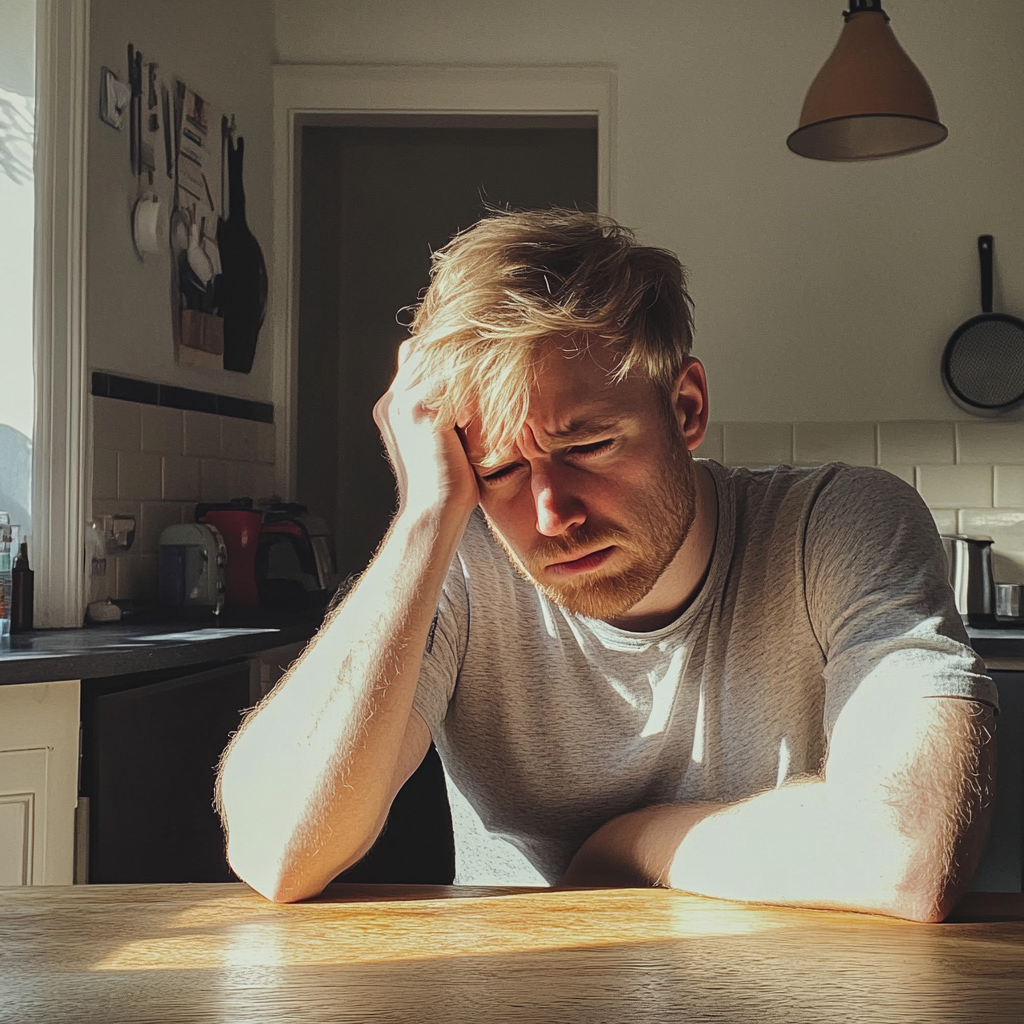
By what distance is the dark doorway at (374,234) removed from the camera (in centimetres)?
516

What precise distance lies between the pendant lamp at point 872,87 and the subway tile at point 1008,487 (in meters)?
1.16

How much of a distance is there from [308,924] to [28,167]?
216 cm

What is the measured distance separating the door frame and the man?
2612 millimetres

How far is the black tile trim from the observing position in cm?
283

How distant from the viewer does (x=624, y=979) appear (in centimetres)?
74

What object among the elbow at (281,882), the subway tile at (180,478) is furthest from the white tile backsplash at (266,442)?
the elbow at (281,882)

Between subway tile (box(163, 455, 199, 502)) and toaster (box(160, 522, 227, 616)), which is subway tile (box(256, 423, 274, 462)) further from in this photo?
toaster (box(160, 522, 227, 616))

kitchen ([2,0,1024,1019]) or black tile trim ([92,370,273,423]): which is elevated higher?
kitchen ([2,0,1024,1019])

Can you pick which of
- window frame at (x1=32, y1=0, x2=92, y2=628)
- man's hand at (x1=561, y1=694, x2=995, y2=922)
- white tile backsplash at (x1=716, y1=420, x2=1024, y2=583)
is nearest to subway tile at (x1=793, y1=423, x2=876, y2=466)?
white tile backsplash at (x1=716, y1=420, x2=1024, y2=583)

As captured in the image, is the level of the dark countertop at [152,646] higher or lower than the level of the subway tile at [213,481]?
lower

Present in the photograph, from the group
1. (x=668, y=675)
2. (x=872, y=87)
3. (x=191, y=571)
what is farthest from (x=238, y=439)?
(x=668, y=675)

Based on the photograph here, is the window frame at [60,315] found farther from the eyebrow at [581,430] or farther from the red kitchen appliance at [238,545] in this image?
the eyebrow at [581,430]

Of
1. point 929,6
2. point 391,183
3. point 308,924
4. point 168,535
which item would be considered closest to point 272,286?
point 168,535

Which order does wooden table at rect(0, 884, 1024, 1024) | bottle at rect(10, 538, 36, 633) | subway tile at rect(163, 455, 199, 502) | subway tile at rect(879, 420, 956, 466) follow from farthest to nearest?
subway tile at rect(879, 420, 956, 466) → subway tile at rect(163, 455, 199, 502) → bottle at rect(10, 538, 36, 633) → wooden table at rect(0, 884, 1024, 1024)
